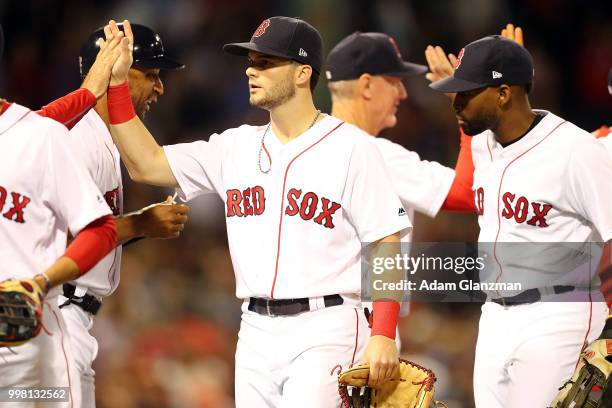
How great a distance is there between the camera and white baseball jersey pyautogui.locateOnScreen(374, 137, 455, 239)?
17.1 ft

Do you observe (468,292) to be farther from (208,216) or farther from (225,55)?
(225,55)

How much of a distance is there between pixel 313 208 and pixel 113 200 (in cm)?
86

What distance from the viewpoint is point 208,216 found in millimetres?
8453

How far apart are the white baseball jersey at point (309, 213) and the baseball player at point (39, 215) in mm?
758

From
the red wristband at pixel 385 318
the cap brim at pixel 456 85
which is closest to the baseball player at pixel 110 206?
the red wristband at pixel 385 318

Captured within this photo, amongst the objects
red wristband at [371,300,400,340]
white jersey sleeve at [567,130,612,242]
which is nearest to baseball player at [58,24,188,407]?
red wristband at [371,300,400,340]

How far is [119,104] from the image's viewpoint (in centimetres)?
434

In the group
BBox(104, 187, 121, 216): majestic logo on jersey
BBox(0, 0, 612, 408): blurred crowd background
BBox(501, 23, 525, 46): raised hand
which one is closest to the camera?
BBox(104, 187, 121, 216): majestic logo on jersey

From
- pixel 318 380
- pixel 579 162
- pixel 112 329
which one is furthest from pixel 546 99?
pixel 318 380

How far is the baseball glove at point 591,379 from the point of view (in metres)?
4.09

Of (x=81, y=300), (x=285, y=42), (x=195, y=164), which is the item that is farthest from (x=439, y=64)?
(x=81, y=300)

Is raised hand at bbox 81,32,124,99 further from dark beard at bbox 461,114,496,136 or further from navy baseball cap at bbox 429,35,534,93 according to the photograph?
dark beard at bbox 461,114,496,136

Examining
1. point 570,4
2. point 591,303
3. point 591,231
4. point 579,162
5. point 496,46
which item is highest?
point 570,4

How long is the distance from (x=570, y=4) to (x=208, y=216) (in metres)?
3.49
